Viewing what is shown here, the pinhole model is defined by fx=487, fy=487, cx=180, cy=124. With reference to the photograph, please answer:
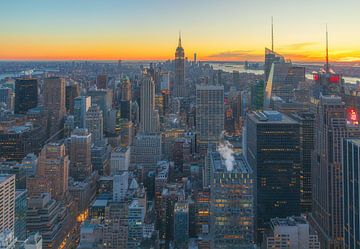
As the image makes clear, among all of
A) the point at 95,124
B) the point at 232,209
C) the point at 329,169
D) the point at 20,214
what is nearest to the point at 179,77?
the point at 95,124

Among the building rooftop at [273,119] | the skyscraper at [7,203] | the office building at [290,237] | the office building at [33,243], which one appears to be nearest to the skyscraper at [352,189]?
the office building at [290,237]

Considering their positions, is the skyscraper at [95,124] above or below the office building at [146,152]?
above

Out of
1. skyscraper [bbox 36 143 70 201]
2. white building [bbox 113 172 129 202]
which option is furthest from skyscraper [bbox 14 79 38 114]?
white building [bbox 113 172 129 202]

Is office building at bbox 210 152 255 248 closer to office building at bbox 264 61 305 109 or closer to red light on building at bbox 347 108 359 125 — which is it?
red light on building at bbox 347 108 359 125

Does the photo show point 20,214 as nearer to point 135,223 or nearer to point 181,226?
point 135,223

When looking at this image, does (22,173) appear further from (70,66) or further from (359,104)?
(359,104)

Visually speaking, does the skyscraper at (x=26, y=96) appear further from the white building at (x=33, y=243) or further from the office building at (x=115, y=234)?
the white building at (x=33, y=243)
